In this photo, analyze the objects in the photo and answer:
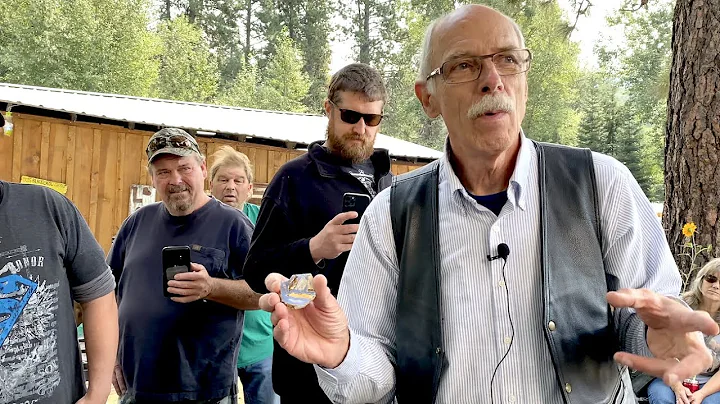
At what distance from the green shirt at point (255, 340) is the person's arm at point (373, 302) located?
7.25 feet

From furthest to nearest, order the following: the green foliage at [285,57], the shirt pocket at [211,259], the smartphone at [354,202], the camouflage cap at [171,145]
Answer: the green foliage at [285,57], the camouflage cap at [171,145], the shirt pocket at [211,259], the smartphone at [354,202]

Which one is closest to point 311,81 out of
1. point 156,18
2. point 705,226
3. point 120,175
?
point 156,18

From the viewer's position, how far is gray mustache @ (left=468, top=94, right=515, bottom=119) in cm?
168

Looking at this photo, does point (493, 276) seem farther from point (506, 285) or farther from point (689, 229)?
point (689, 229)

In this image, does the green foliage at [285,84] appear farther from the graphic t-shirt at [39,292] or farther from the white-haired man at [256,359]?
the graphic t-shirt at [39,292]

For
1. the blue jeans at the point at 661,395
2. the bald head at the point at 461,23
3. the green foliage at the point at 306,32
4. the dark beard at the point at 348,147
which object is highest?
the green foliage at the point at 306,32

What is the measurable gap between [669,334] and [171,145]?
2.73 meters

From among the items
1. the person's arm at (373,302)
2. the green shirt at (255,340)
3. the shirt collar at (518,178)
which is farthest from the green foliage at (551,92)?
the person's arm at (373,302)

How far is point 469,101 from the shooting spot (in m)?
1.73

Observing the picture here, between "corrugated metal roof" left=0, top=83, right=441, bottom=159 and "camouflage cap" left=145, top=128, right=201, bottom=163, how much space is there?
5150 millimetres

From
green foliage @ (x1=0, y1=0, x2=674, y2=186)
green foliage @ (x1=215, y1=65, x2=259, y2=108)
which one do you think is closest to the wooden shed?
green foliage @ (x1=0, y1=0, x2=674, y2=186)

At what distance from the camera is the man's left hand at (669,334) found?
49.7 inches

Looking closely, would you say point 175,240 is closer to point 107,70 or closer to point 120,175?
point 120,175

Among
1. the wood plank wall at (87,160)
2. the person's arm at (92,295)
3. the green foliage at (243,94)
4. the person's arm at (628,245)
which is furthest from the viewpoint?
the green foliage at (243,94)
